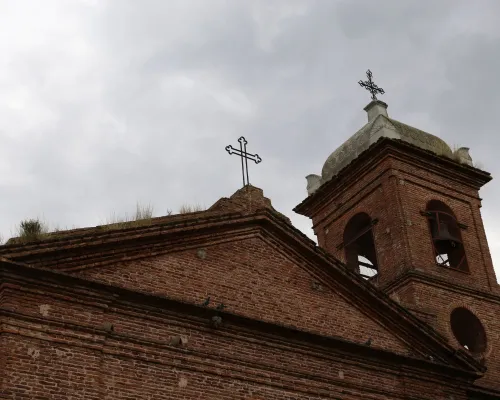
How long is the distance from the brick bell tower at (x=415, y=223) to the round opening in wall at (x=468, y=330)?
0.8 inches

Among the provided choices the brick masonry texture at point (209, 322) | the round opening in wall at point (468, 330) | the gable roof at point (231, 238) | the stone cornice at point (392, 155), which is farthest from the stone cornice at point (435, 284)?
the stone cornice at point (392, 155)

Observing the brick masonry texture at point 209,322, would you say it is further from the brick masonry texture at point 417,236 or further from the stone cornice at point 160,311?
the brick masonry texture at point 417,236

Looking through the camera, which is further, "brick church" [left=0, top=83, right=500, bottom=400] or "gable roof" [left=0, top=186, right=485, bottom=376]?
"gable roof" [left=0, top=186, right=485, bottom=376]

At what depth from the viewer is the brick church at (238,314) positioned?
1035 centimetres

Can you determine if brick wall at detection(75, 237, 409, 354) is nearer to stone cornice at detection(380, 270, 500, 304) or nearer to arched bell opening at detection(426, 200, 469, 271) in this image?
stone cornice at detection(380, 270, 500, 304)

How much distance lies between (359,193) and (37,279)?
32.3 ft

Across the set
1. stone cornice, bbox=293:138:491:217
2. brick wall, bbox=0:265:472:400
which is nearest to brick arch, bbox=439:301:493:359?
stone cornice, bbox=293:138:491:217

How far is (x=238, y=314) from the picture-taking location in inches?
468

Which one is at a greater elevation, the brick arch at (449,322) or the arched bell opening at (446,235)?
the arched bell opening at (446,235)

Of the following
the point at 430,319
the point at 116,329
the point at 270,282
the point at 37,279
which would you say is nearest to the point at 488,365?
the point at 430,319

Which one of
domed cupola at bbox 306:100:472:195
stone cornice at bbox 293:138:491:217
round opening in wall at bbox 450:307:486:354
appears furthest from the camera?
domed cupola at bbox 306:100:472:195

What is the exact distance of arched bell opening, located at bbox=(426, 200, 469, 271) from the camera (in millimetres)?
17844

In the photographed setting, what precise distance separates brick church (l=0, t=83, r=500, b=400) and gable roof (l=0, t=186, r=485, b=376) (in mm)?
19

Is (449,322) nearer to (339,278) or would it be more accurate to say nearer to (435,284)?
(435,284)
